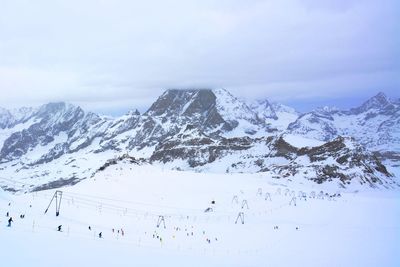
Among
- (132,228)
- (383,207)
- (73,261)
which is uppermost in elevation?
(73,261)

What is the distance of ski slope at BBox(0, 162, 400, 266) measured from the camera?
60.0 m

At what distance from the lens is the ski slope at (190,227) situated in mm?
60000

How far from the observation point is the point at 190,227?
10900cm

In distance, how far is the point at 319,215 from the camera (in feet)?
444

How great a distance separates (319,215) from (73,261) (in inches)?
3776

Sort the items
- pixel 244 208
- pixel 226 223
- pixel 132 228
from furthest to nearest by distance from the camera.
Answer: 1. pixel 244 208
2. pixel 226 223
3. pixel 132 228

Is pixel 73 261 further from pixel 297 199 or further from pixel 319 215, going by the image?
pixel 297 199

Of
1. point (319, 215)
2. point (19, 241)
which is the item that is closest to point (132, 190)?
point (319, 215)

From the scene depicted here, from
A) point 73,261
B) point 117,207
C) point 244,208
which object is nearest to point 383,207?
point 244,208

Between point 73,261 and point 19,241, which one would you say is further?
point 19,241

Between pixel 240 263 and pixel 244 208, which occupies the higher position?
pixel 240 263

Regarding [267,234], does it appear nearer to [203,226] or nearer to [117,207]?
[203,226]

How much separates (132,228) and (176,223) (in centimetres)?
1765

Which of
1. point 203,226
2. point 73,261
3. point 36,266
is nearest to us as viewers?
point 36,266
